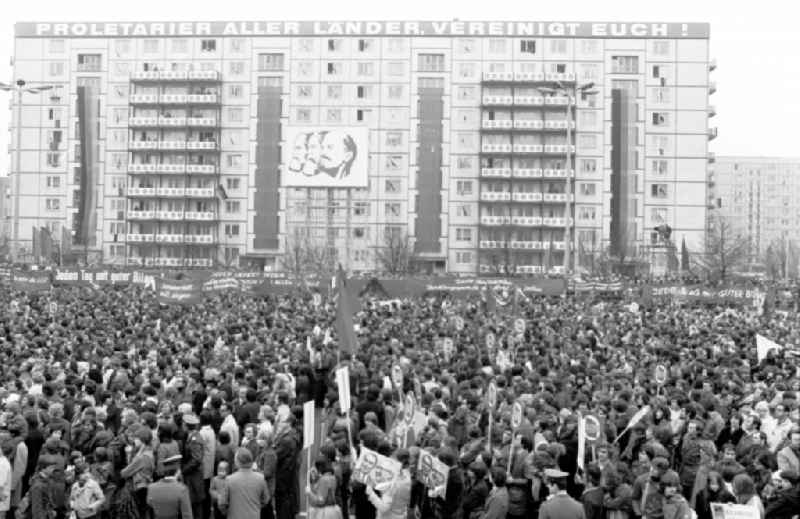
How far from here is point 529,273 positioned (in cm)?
9619

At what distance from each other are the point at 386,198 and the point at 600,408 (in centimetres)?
8523

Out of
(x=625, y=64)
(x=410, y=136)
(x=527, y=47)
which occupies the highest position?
(x=527, y=47)

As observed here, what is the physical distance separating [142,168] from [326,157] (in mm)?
25448

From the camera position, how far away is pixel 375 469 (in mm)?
12414

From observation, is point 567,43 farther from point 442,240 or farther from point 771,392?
point 771,392

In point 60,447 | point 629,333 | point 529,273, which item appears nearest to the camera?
point 60,447

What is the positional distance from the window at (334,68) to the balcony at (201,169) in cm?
1299

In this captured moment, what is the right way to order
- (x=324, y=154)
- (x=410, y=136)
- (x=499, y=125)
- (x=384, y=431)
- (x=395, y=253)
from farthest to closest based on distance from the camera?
(x=410, y=136), (x=499, y=125), (x=395, y=253), (x=324, y=154), (x=384, y=431)

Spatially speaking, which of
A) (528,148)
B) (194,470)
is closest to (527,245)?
(528,148)

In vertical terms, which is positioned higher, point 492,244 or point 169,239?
point 492,244

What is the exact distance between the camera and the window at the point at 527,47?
3949 inches

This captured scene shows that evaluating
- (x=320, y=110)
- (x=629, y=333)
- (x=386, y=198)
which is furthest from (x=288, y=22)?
(x=629, y=333)

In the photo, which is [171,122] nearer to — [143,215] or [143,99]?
[143,99]

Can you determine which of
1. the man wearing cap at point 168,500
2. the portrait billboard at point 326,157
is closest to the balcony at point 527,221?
the portrait billboard at point 326,157
